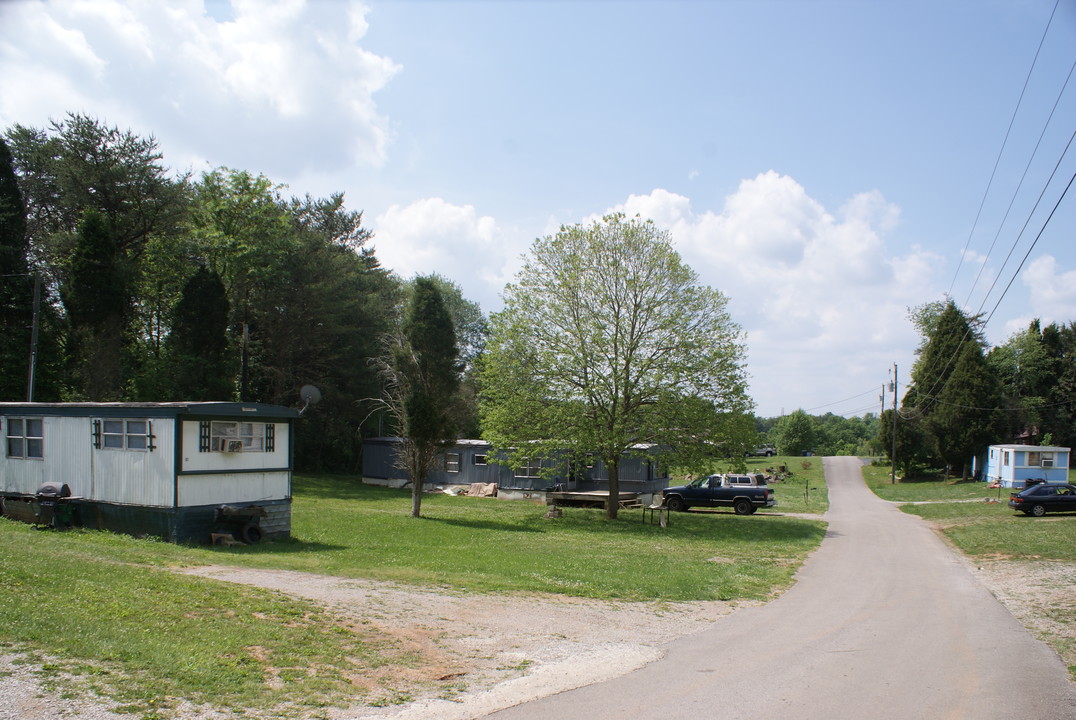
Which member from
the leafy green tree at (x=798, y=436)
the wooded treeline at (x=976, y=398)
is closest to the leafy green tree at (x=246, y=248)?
the wooded treeline at (x=976, y=398)

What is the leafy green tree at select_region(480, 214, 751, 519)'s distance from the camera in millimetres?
27750

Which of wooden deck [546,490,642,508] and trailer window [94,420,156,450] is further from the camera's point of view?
wooden deck [546,490,642,508]

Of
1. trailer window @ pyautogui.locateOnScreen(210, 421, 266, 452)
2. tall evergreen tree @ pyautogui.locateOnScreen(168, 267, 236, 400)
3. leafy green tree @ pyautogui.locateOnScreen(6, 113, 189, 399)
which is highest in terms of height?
leafy green tree @ pyautogui.locateOnScreen(6, 113, 189, 399)

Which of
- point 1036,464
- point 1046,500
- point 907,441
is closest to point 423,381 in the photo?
point 1046,500

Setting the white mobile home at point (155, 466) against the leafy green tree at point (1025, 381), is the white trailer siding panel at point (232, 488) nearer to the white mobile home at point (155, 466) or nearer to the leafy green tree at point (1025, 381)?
the white mobile home at point (155, 466)

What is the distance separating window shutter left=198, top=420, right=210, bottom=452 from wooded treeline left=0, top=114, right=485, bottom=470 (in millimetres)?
21222

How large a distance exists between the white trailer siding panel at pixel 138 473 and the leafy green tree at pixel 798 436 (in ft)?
270

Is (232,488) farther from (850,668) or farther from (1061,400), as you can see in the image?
(1061,400)

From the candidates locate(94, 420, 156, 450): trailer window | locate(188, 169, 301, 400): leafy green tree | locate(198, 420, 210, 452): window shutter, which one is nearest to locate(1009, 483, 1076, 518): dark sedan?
locate(198, 420, 210, 452): window shutter

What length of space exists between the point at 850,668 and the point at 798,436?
85.5 metres

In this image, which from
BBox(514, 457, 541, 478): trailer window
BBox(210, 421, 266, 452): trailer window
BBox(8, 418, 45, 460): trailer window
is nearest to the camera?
BBox(210, 421, 266, 452): trailer window

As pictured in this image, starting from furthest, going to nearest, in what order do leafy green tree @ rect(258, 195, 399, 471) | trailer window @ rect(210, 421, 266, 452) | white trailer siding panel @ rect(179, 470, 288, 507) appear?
leafy green tree @ rect(258, 195, 399, 471) < trailer window @ rect(210, 421, 266, 452) < white trailer siding panel @ rect(179, 470, 288, 507)

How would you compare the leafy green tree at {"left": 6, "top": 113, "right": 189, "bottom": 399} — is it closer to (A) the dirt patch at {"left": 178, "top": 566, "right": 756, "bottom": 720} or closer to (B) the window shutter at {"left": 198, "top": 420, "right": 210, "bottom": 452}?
(B) the window shutter at {"left": 198, "top": 420, "right": 210, "bottom": 452}

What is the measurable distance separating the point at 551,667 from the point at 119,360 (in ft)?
118
